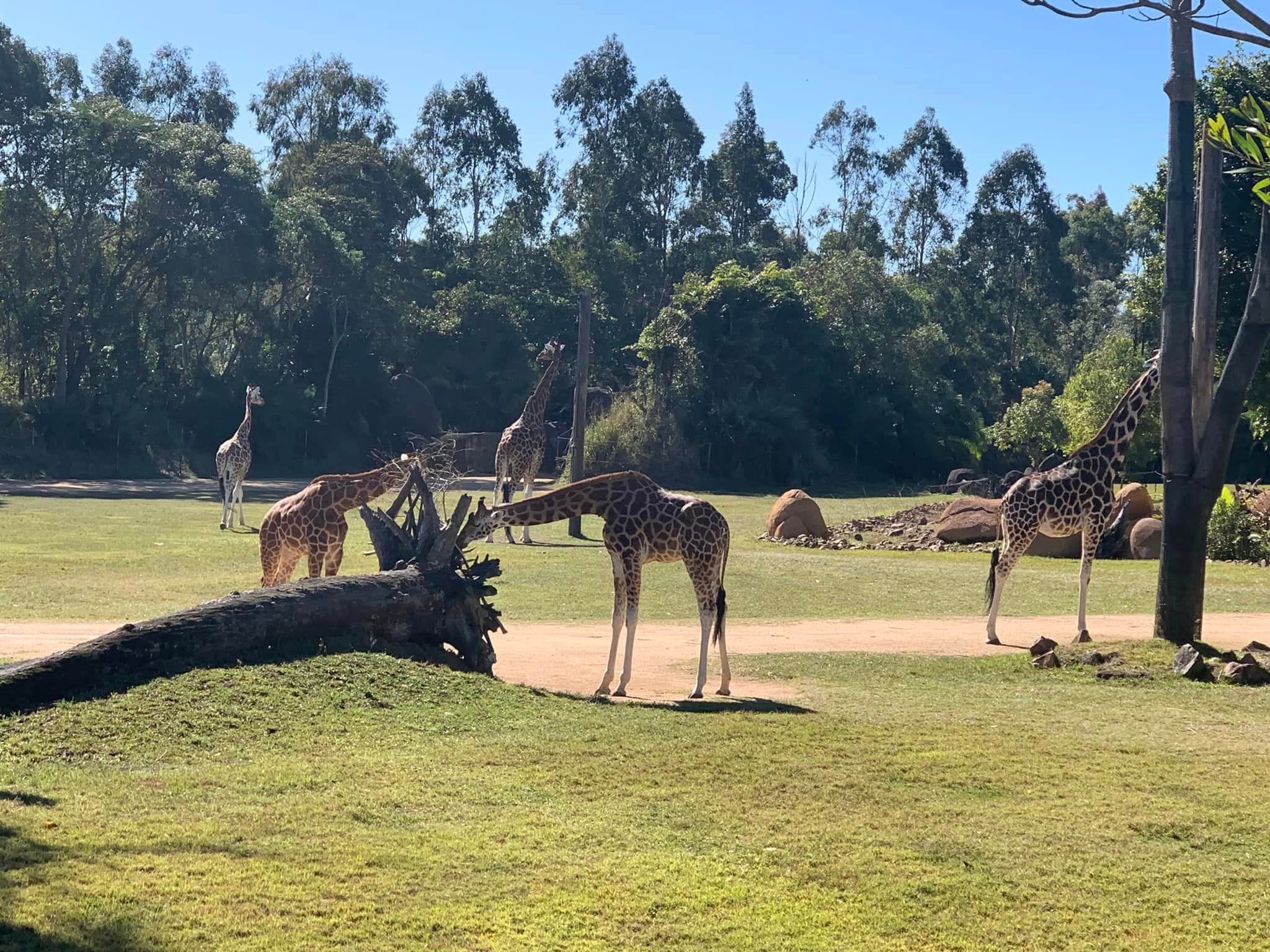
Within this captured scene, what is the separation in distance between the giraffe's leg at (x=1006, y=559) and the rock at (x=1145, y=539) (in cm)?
960

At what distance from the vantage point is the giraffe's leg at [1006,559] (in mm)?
15945

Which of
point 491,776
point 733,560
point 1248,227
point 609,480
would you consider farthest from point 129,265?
point 491,776

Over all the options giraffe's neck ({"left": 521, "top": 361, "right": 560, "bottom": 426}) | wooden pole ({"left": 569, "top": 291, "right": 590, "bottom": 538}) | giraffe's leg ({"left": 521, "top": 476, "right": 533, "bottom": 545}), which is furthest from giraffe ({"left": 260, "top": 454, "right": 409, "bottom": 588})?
wooden pole ({"left": 569, "top": 291, "right": 590, "bottom": 538})

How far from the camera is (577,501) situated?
12.5 metres

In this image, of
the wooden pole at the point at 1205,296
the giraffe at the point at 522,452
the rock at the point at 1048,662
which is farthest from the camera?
the giraffe at the point at 522,452

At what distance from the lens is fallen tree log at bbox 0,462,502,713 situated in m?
9.38

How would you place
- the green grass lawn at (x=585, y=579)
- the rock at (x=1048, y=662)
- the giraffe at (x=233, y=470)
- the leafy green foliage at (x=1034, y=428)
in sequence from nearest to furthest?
the rock at (x=1048, y=662) < the green grass lawn at (x=585, y=579) < the giraffe at (x=233, y=470) < the leafy green foliage at (x=1034, y=428)

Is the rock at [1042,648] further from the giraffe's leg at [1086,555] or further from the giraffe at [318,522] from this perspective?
the giraffe at [318,522]

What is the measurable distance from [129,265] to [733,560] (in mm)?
34831

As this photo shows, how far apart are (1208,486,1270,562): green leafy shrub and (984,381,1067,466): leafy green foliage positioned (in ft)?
67.1

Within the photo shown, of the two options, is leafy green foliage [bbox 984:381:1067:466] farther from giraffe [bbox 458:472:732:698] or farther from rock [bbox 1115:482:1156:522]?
giraffe [bbox 458:472:732:698]

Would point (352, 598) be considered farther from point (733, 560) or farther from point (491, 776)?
point (733, 560)

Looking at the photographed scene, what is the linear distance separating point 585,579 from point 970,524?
10.2m

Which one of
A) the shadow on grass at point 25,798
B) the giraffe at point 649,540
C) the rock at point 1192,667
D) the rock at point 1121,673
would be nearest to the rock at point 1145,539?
the rock at point 1192,667
